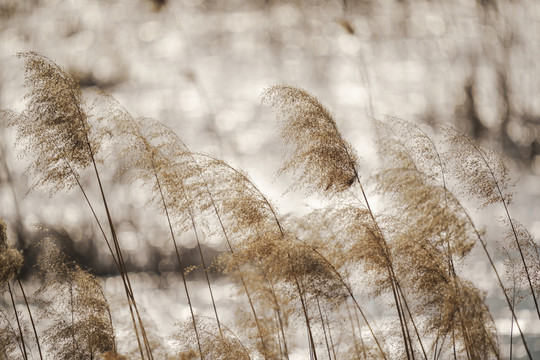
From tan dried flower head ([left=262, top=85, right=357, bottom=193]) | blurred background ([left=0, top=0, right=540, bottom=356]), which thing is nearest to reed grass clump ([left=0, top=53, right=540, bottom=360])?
tan dried flower head ([left=262, top=85, right=357, bottom=193])

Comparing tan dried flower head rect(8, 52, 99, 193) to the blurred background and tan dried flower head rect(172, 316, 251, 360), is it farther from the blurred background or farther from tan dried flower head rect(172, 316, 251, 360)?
the blurred background

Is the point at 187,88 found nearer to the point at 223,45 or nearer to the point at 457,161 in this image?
the point at 223,45

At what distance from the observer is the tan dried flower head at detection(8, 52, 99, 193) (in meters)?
2.61

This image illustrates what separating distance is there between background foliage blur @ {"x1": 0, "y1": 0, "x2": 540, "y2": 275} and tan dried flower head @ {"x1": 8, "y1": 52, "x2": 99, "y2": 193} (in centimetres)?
259

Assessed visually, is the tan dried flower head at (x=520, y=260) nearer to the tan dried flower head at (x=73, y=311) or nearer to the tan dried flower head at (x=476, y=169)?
the tan dried flower head at (x=476, y=169)

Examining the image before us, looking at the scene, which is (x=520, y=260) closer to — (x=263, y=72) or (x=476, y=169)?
(x=476, y=169)

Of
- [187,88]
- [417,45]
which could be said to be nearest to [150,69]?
[187,88]

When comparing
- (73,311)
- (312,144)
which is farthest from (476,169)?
(73,311)

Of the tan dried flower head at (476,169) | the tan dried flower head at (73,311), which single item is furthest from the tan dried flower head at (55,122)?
the tan dried flower head at (476,169)

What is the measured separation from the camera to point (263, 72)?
5.57 meters

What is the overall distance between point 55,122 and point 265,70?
344cm

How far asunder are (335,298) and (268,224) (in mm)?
639

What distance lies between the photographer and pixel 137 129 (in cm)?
276

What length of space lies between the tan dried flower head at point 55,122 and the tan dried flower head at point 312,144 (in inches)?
48.4
